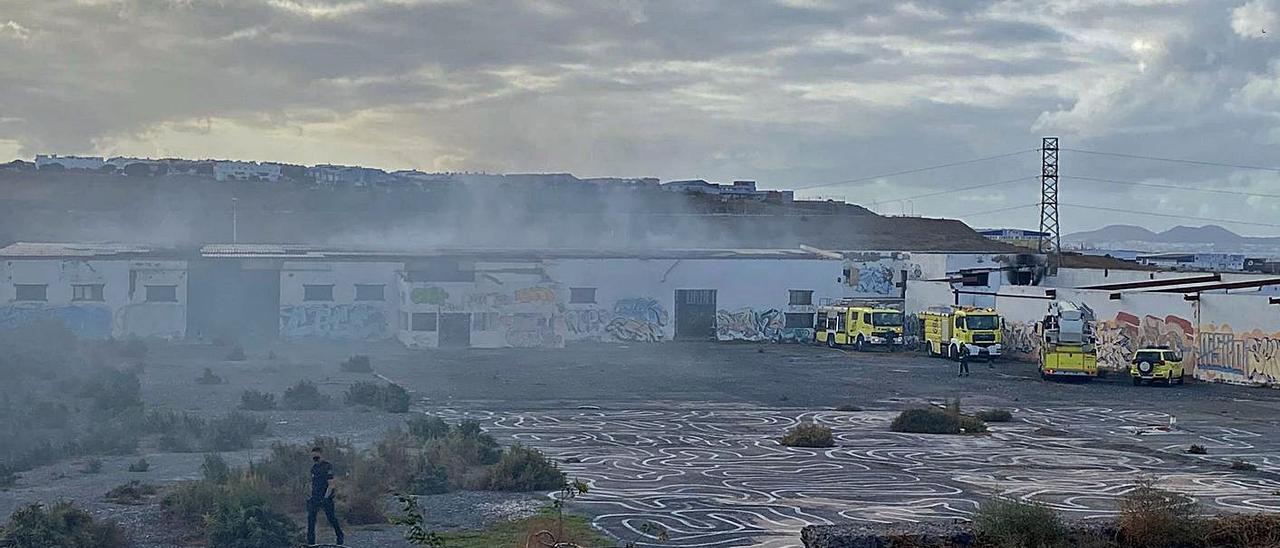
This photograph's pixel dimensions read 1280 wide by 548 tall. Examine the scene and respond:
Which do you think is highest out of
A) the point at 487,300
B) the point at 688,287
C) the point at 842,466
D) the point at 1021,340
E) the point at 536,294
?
the point at 688,287

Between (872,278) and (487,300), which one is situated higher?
(872,278)

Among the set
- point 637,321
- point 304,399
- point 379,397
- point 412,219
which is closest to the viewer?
point 379,397

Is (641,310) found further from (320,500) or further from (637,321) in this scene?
(320,500)

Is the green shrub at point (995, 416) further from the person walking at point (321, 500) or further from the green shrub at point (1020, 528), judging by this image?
the green shrub at point (1020, 528)

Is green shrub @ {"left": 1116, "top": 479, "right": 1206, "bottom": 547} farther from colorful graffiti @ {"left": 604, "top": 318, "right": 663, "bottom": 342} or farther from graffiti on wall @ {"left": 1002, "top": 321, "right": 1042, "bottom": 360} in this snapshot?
colorful graffiti @ {"left": 604, "top": 318, "right": 663, "bottom": 342}

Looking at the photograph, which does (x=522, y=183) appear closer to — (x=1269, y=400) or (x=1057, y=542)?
(x=1269, y=400)

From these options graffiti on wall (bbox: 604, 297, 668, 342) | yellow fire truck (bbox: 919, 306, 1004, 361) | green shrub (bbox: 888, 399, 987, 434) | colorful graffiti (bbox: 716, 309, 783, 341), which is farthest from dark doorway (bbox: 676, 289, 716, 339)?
green shrub (bbox: 888, 399, 987, 434)

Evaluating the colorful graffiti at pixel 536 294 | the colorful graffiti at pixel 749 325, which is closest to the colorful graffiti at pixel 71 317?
the colorful graffiti at pixel 536 294

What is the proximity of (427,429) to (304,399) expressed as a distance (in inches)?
346

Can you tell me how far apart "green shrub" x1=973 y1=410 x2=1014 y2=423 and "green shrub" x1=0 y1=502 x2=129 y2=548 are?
2154 centimetres

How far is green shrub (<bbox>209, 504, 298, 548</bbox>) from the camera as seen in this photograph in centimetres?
1598

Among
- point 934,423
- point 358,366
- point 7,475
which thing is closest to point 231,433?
point 7,475

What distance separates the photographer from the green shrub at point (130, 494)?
19.1 metres

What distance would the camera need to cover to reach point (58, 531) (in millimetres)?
15430
